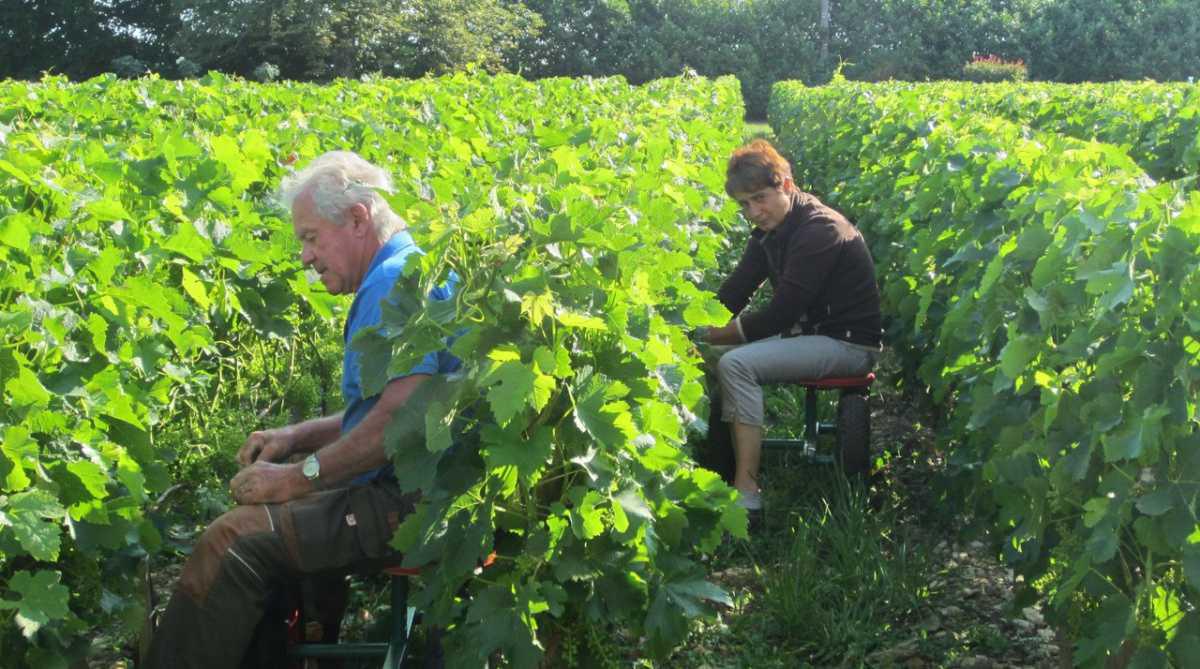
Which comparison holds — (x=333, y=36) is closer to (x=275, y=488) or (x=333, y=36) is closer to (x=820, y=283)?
(x=820, y=283)

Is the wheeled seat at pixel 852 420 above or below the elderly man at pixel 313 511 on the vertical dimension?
below

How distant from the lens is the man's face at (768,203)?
5.45 meters

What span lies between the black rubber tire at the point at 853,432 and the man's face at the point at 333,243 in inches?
96.4

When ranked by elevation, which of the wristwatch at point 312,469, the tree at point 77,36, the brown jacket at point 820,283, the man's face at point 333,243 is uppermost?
the man's face at point 333,243

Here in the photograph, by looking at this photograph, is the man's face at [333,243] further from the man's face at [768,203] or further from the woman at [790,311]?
the man's face at [768,203]

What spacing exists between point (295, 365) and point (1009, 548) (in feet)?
11.2

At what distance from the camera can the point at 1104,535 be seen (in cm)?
305

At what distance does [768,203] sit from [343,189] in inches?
90.2

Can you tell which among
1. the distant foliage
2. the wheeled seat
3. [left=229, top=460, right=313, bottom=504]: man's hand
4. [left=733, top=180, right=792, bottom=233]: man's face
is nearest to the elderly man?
[left=229, top=460, right=313, bottom=504]: man's hand

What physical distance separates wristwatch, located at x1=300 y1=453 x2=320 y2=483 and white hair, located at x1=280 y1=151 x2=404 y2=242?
679 millimetres

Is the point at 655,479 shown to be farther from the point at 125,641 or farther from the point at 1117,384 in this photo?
the point at 125,641

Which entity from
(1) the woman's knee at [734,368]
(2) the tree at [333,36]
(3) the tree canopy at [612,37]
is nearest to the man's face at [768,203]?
(1) the woman's knee at [734,368]

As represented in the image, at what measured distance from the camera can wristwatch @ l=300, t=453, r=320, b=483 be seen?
3441mm

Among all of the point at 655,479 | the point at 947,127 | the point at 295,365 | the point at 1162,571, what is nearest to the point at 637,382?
the point at 655,479
